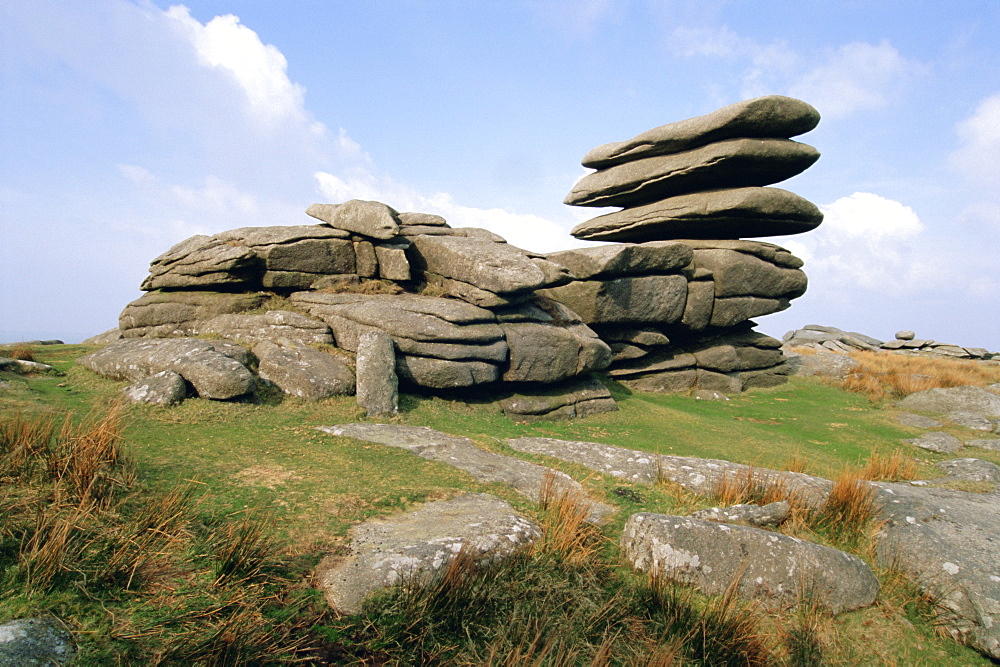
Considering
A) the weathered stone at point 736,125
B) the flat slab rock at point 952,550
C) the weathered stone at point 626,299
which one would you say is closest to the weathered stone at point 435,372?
the weathered stone at point 626,299

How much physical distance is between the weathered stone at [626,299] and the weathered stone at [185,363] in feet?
34.0

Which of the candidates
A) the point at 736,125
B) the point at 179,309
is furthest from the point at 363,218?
the point at 736,125

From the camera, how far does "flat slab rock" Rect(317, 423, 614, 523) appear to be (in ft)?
25.2

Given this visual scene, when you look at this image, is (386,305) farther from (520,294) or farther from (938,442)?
(938,442)

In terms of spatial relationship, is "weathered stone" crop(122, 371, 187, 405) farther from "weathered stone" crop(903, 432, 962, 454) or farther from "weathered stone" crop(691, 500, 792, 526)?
"weathered stone" crop(903, 432, 962, 454)

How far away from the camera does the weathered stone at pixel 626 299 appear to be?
18.5 m

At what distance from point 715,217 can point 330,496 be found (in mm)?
20604

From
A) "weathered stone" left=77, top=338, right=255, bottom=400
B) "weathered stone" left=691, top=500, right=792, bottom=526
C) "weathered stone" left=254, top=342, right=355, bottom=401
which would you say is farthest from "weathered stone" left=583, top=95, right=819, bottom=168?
"weathered stone" left=77, top=338, right=255, bottom=400

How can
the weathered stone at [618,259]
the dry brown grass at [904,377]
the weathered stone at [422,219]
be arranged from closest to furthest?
the weathered stone at [618,259]
the weathered stone at [422,219]
the dry brown grass at [904,377]

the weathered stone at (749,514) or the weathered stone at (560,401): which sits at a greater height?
the weathered stone at (560,401)

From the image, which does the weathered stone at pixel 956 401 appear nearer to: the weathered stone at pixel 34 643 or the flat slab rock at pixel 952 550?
the flat slab rock at pixel 952 550

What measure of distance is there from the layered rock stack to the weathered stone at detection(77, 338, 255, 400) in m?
10.9

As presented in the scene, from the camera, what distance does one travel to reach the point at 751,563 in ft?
19.5

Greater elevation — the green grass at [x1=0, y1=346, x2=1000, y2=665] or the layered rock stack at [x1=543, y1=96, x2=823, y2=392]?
the layered rock stack at [x1=543, y1=96, x2=823, y2=392]
